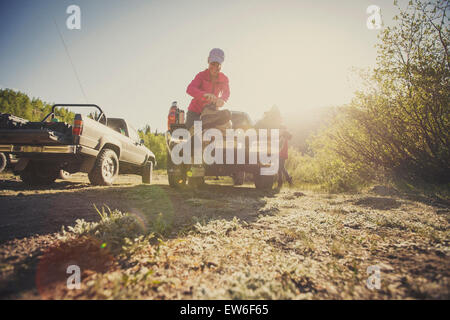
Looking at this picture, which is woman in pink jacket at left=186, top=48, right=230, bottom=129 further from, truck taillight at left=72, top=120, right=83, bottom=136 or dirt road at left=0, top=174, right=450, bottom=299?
dirt road at left=0, top=174, right=450, bottom=299

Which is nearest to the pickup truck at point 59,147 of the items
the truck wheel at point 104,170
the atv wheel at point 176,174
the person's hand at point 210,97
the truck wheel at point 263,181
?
the truck wheel at point 104,170

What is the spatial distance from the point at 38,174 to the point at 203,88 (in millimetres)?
4563

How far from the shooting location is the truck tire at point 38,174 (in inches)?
196

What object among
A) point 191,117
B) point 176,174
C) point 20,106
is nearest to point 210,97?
point 191,117

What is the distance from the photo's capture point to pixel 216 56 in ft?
14.2

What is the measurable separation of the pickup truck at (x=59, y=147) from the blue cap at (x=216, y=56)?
9.78ft

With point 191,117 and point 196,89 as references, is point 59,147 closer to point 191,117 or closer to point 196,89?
point 191,117

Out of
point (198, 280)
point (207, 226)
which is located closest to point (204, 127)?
point (207, 226)

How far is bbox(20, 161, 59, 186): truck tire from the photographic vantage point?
4.97 m

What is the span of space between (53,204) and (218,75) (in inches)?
146

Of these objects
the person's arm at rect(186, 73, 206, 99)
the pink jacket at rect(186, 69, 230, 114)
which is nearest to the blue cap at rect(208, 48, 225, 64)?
the pink jacket at rect(186, 69, 230, 114)

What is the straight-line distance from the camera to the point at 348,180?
6.42 meters

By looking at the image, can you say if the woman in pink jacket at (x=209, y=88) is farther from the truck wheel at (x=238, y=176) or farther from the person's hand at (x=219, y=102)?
the truck wheel at (x=238, y=176)

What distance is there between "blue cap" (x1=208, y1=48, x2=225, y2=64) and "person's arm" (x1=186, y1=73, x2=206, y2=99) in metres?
0.45
